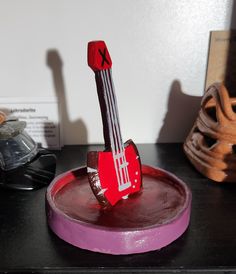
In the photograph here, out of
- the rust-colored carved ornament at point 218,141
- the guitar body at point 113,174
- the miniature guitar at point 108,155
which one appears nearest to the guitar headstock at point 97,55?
the miniature guitar at point 108,155

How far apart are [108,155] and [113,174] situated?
0.11ft

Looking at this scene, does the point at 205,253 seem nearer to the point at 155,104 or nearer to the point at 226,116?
the point at 226,116

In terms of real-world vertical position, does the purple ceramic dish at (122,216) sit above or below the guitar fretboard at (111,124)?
below

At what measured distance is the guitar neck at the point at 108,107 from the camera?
21.9 inches

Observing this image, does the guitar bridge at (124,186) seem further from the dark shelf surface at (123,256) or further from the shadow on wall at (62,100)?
the shadow on wall at (62,100)

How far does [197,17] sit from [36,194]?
522 millimetres

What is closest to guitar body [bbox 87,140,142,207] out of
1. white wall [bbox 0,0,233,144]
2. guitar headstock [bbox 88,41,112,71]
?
guitar headstock [bbox 88,41,112,71]

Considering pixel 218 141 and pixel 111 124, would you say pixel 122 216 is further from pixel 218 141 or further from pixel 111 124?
pixel 218 141

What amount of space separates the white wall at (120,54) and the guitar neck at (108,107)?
302 mm

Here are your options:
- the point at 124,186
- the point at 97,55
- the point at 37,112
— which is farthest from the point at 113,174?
the point at 37,112

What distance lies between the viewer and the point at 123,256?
1.68 feet

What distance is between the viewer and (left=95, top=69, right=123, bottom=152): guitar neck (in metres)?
0.56

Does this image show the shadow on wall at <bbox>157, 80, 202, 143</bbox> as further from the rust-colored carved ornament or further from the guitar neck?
the guitar neck

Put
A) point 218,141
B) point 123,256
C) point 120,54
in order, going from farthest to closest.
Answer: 1. point 120,54
2. point 218,141
3. point 123,256
